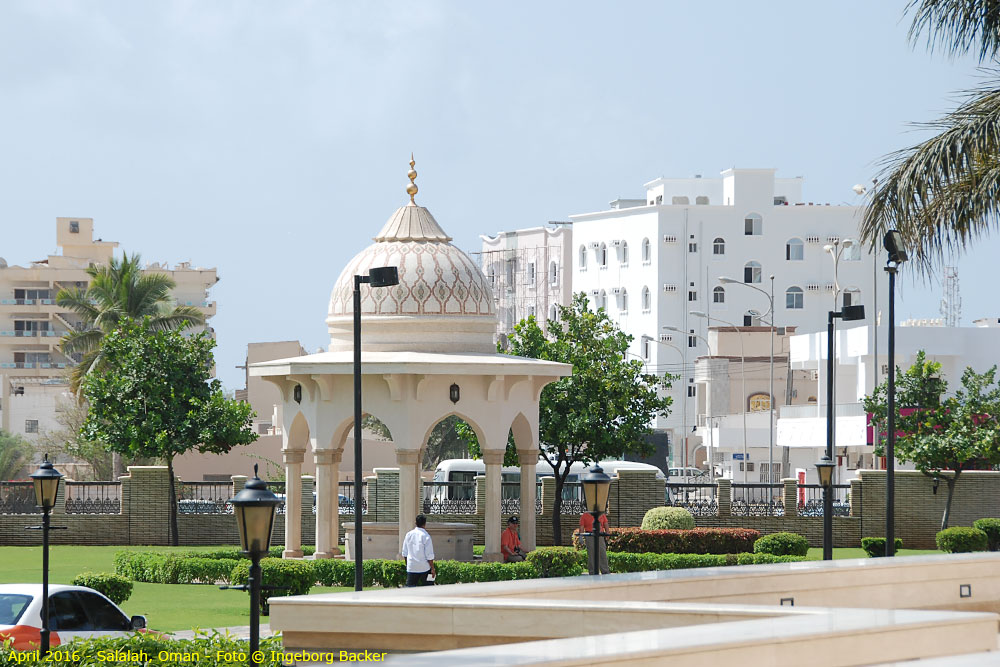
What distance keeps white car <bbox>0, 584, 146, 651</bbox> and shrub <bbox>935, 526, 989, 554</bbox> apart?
19485 mm

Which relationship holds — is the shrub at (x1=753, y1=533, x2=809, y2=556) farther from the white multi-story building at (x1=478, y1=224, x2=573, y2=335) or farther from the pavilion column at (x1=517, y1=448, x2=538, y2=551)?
the white multi-story building at (x1=478, y1=224, x2=573, y2=335)

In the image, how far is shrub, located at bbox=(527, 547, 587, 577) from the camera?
24.5m

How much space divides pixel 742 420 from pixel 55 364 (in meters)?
47.0

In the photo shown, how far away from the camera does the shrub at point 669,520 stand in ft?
A: 104

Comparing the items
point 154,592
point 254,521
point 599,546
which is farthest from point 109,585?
point 254,521

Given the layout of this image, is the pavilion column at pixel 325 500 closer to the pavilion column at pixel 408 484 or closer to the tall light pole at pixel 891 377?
the pavilion column at pixel 408 484

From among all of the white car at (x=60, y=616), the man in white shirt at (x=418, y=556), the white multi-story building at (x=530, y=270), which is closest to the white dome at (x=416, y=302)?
the man in white shirt at (x=418, y=556)

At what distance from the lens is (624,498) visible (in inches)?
1383

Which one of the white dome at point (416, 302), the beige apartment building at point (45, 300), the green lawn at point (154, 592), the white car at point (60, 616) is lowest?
the green lawn at point (154, 592)

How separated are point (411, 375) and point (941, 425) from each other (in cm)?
1720

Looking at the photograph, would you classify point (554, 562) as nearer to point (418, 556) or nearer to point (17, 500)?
point (418, 556)

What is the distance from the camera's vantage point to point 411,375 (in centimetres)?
2420

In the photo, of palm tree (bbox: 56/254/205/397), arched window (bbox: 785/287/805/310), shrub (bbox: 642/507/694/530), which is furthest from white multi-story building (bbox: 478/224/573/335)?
shrub (bbox: 642/507/694/530)

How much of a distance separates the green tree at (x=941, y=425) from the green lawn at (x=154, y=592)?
16.8 metres
